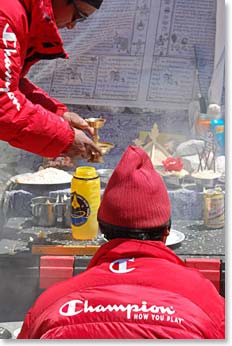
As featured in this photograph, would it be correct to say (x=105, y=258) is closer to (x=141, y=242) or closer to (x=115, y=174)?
(x=141, y=242)

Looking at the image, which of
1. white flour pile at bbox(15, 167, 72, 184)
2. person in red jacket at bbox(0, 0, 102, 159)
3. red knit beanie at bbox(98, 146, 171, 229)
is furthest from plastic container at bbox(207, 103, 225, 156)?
red knit beanie at bbox(98, 146, 171, 229)

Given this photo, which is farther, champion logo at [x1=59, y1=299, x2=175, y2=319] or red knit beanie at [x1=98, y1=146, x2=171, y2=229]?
red knit beanie at [x1=98, y1=146, x2=171, y2=229]

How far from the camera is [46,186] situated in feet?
7.01

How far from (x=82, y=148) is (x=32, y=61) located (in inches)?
9.9

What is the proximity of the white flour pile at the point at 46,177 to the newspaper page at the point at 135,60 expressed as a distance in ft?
1.81

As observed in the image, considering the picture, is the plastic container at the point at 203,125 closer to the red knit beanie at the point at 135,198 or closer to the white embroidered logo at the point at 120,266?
the red knit beanie at the point at 135,198

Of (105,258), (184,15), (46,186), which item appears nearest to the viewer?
(105,258)

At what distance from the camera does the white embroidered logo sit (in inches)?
38.9

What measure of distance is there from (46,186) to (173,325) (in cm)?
128

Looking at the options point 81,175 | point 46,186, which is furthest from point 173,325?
point 46,186

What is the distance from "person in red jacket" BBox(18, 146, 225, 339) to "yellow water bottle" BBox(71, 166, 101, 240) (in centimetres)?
75

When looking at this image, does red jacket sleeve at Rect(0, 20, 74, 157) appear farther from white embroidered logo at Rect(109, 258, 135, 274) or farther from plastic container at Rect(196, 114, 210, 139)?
plastic container at Rect(196, 114, 210, 139)

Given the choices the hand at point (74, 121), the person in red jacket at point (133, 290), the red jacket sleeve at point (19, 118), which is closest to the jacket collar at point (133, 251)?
the person in red jacket at point (133, 290)

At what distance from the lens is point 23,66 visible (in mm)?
1710
